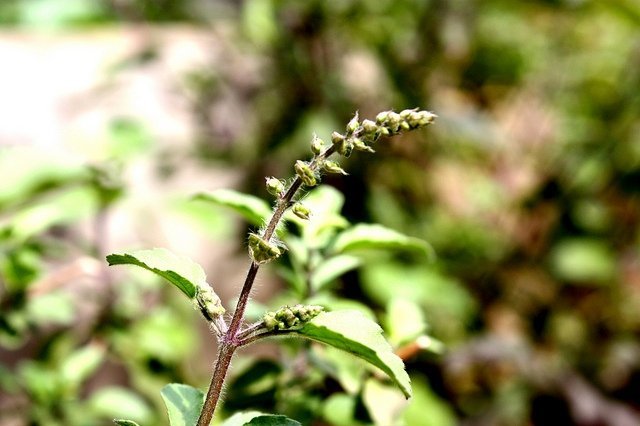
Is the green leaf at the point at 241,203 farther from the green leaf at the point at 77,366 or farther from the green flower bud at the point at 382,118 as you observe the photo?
the green leaf at the point at 77,366

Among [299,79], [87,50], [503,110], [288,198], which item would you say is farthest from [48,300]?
[503,110]

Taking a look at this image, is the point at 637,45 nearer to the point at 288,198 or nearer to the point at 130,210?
the point at 130,210

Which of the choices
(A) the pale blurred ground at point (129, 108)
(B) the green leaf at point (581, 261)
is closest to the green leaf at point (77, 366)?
(A) the pale blurred ground at point (129, 108)

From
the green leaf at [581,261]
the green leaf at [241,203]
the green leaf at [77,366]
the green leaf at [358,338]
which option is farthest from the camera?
the green leaf at [581,261]

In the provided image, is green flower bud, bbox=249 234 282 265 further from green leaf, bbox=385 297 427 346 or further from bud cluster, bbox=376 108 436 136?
green leaf, bbox=385 297 427 346

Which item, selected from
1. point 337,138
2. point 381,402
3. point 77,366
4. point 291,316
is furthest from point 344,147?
point 77,366

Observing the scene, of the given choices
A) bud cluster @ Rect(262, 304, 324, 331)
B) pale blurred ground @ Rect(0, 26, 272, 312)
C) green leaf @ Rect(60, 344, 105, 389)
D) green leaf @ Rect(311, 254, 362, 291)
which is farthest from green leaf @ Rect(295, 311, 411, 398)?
pale blurred ground @ Rect(0, 26, 272, 312)
